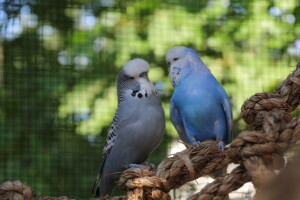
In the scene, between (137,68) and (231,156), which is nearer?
(231,156)

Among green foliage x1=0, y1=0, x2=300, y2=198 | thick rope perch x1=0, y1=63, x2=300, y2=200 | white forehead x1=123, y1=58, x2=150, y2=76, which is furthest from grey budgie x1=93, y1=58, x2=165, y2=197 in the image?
green foliage x1=0, y1=0, x2=300, y2=198

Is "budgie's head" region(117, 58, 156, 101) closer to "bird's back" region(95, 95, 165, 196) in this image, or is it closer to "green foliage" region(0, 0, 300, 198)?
"bird's back" region(95, 95, 165, 196)

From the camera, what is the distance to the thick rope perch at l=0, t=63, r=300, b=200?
399mm

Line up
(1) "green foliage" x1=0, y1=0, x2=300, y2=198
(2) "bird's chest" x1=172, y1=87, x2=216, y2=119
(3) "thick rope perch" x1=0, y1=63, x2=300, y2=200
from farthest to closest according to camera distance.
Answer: (1) "green foliage" x1=0, y1=0, x2=300, y2=198
(2) "bird's chest" x1=172, y1=87, x2=216, y2=119
(3) "thick rope perch" x1=0, y1=63, x2=300, y2=200

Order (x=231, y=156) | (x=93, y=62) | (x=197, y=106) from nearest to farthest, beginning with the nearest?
(x=231, y=156)
(x=197, y=106)
(x=93, y=62)

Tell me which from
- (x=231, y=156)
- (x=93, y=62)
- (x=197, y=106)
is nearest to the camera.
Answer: (x=231, y=156)

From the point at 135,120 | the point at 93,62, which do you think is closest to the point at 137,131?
the point at 135,120

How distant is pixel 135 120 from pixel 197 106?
10 cm

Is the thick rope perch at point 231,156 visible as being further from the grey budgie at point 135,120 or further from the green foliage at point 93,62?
the green foliage at point 93,62

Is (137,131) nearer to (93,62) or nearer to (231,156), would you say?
(231,156)

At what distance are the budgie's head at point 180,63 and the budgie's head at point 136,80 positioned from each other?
0.04m

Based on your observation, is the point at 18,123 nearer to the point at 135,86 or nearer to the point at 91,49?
the point at 91,49

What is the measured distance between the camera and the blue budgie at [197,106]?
0.67 metres

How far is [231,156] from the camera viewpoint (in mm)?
411
